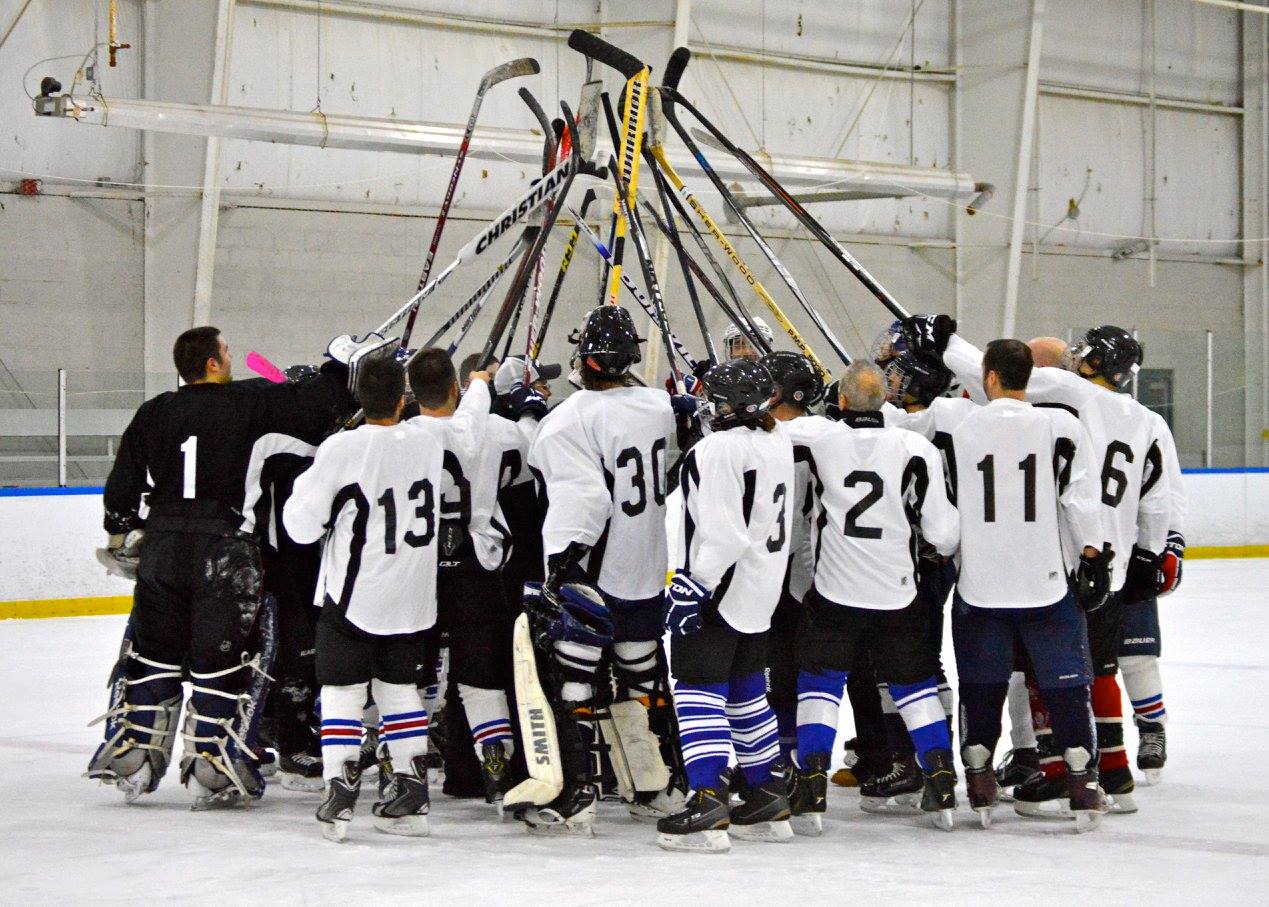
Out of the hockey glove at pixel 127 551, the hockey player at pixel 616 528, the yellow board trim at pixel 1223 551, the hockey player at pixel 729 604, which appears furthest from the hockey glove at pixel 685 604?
the yellow board trim at pixel 1223 551

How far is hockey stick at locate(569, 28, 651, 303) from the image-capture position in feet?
18.4

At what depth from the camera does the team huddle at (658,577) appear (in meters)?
4.46

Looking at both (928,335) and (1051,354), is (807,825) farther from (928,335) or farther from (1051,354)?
(1051,354)

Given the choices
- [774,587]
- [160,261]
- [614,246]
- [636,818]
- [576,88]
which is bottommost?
[636,818]

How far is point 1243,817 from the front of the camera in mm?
4594

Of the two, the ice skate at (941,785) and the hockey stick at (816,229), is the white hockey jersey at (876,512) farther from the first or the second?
the hockey stick at (816,229)

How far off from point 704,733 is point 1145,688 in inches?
69.6

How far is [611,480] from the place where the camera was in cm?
469

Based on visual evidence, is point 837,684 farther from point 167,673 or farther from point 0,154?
point 0,154

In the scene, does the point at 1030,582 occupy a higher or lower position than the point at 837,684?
higher

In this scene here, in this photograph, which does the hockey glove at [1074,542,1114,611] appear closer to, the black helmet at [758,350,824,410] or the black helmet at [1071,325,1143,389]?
the black helmet at [1071,325,1143,389]

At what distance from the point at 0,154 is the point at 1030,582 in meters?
9.86

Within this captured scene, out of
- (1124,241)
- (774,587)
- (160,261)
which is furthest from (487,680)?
(1124,241)

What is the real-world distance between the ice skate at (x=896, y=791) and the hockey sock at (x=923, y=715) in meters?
0.38
